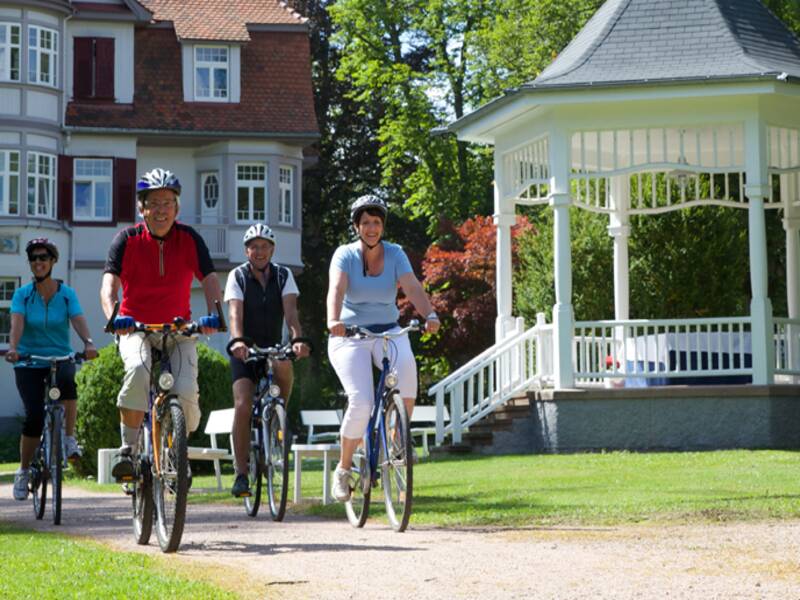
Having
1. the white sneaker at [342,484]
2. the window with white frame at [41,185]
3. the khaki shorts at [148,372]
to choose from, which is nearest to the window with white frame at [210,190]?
the window with white frame at [41,185]

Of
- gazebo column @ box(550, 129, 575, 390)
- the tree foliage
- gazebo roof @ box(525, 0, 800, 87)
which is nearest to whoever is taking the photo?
gazebo roof @ box(525, 0, 800, 87)

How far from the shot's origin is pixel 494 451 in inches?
851

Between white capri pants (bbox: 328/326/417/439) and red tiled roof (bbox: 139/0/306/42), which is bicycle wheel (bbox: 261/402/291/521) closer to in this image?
white capri pants (bbox: 328/326/417/439)

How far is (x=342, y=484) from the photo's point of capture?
10766mm

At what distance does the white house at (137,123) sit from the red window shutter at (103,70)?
0.03m

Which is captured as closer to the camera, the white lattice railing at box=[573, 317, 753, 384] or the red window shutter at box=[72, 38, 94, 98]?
the white lattice railing at box=[573, 317, 753, 384]

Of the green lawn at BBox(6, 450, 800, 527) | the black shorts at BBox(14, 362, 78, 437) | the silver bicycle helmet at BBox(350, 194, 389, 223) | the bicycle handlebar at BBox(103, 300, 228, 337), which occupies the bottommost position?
the green lawn at BBox(6, 450, 800, 527)

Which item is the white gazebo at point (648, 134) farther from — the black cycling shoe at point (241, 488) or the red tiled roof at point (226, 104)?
the red tiled roof at point (226, 104)

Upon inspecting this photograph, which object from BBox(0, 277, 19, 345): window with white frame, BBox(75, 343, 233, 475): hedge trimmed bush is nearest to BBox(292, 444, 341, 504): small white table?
BBox(75, 343, 233, 475): hedge trimmed bush

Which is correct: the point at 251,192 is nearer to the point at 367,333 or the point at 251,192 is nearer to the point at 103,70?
the point at 103,70

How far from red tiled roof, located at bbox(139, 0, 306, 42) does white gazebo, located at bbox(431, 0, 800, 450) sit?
17666 millimetres

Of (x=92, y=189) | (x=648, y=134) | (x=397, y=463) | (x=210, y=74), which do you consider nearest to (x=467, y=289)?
(x=210, y=74)

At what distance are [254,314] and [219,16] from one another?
29766 mm

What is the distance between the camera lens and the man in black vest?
12219 millimetres
